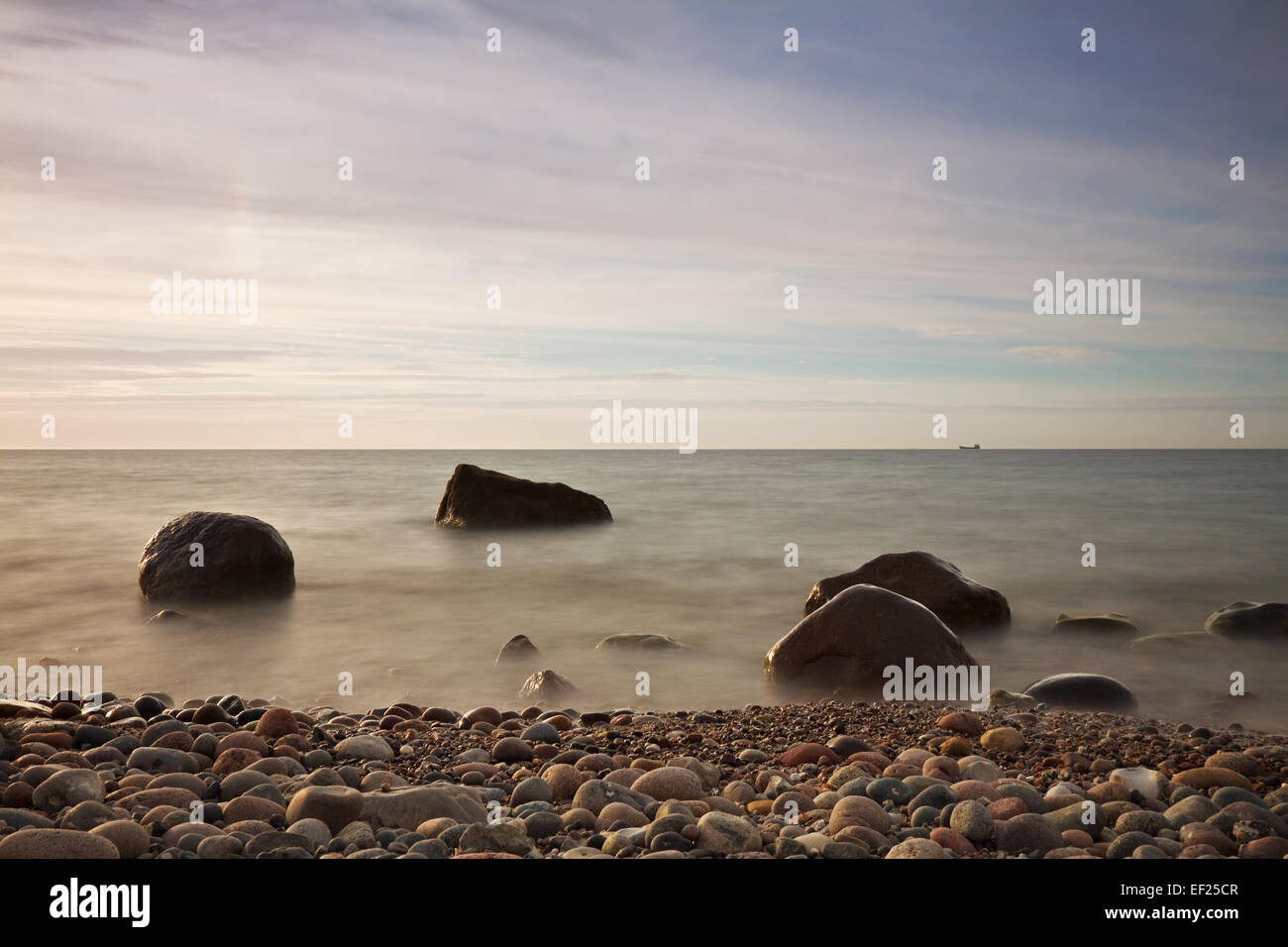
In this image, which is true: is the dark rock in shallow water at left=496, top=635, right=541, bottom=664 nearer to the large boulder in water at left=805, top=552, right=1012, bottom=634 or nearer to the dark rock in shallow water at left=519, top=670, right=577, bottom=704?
the dark rock in shallow water at left=519, top=670, right=577, bottom=704

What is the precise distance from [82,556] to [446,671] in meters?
8.91

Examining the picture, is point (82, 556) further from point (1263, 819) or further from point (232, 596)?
point (1263, 819)

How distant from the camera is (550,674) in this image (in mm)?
7016

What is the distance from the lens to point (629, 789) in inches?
146

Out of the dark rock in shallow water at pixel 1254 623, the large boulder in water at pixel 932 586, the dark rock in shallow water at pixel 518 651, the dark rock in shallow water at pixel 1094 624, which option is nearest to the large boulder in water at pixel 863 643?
the large boulder in water at pixel 932 586

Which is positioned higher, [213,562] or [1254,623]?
[213,562]

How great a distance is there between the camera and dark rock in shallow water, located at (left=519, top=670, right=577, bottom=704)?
6.79m

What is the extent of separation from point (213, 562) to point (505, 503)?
6710 millimetres

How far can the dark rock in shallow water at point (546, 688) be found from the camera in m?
6.79

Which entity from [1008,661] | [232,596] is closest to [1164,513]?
[1008,661]

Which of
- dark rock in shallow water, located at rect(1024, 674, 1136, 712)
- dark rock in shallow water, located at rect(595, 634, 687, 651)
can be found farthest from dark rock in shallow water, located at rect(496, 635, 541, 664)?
dark rock in shallow water, located at rect(1024, 674, 1136, 712)

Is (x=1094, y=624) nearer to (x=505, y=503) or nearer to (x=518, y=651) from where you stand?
(x=518, y=651)

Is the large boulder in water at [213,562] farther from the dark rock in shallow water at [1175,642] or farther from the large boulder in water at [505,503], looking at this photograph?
the dark rock in shallow water at [1175,642]

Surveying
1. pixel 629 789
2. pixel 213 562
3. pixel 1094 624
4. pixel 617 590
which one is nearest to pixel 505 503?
pixel 617 590
